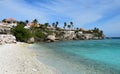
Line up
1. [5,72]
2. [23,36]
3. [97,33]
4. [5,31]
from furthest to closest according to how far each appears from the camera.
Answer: [97,33]
[5,31]
[23,36]
[5,72]

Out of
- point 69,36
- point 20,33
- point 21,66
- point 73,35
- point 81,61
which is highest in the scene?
point 20,33

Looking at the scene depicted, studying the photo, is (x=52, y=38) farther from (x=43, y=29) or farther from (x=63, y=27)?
(x=63, y=27)

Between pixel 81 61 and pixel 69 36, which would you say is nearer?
pixel 81 61

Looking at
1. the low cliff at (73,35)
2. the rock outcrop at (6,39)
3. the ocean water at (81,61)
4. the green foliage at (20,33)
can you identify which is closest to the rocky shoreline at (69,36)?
the low cliff at (73,35)

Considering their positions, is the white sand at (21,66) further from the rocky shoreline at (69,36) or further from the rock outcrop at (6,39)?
the rocky shoreline at (69,36)

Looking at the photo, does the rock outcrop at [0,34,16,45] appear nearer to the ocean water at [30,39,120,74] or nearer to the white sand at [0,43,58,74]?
the ocean water at [30,39,120,74]

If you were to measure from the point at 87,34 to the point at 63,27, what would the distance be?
23.6 metres

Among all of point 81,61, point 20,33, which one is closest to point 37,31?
point 20,33

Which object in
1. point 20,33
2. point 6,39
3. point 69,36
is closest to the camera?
point 6,39

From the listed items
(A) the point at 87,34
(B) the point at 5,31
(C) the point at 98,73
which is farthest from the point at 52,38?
(C) the point at 98,73

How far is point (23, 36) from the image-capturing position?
83.9m

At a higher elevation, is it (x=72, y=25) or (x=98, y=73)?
(x=72, y=25)

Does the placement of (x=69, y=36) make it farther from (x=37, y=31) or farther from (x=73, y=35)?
(x=37, y=31)

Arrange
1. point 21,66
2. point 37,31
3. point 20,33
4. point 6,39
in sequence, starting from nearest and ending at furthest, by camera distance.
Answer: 1. point 21,66
2. point 6,39
3. point 20,33
4. point 37,31
